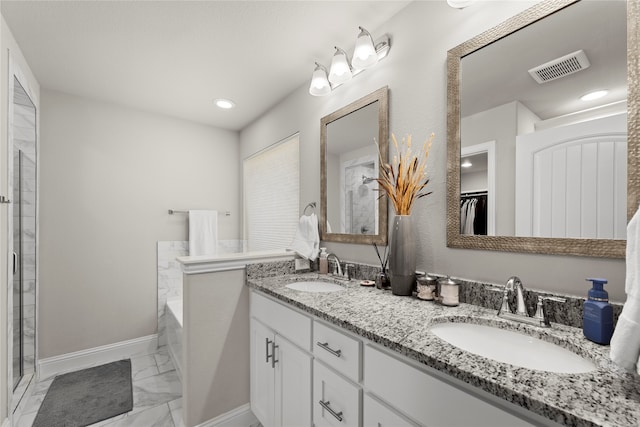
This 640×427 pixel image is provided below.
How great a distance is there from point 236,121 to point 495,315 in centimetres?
287

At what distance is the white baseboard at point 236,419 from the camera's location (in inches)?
63.1

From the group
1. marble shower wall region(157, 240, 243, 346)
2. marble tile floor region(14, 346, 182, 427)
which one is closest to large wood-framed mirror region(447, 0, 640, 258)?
marble tile floor region(14, 346, 182, 427)

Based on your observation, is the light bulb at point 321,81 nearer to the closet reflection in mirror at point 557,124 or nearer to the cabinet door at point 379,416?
the closet reflection in mirror at point 557,124

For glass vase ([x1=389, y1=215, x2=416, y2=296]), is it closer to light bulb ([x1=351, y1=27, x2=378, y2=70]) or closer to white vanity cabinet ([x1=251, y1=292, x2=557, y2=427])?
white vanity cabinet ([x1=251, y1=292, x2=557, y2=427])

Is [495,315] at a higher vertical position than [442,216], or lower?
lower

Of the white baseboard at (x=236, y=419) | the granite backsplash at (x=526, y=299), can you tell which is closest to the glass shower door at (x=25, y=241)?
the white baseboard at (x=236, y=419)

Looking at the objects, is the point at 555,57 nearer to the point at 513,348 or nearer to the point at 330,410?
the point at 513,348

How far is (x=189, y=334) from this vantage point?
1.55 metres

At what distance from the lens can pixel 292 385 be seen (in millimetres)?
1277

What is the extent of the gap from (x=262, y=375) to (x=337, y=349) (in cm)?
78

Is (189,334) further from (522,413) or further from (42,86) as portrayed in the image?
(42,86)

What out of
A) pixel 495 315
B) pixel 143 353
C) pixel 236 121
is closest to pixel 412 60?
pixel 495 315

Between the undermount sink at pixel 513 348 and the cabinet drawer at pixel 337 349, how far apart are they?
284 mm

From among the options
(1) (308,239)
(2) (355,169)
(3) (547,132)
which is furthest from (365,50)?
(1) (308,239)
